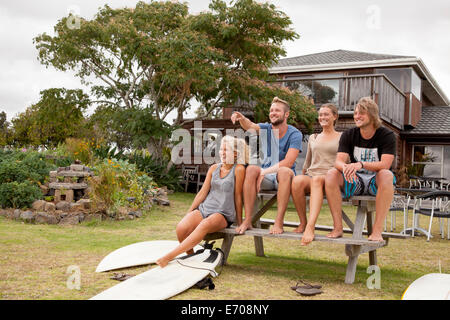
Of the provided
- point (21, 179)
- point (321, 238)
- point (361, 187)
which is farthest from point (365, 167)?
point (21, 179)

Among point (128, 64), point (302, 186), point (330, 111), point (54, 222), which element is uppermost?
point (128, 64)

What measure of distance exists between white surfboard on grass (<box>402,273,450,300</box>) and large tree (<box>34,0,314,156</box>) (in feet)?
33.0

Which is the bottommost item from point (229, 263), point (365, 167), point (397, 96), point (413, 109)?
point (229, 263)

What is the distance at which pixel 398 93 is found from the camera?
54.5 ft

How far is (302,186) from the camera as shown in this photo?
4359mm

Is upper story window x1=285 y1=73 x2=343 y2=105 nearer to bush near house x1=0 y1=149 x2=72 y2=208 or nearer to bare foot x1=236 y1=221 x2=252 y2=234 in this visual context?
bush near house x1=0 y1=149 x2=72 y2=208

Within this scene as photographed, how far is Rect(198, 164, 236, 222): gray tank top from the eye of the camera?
4.54 m

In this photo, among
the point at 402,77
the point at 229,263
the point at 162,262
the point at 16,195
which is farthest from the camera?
the point at 402,77

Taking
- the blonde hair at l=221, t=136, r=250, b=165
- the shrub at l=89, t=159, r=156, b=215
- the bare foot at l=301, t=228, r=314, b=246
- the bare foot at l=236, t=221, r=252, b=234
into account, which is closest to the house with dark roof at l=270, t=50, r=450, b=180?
the shrub at l=89, t=159, r=156, b=215

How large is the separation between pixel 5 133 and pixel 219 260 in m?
26.6

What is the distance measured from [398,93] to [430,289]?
46.5 ft

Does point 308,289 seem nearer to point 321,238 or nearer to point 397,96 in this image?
point 321,238
